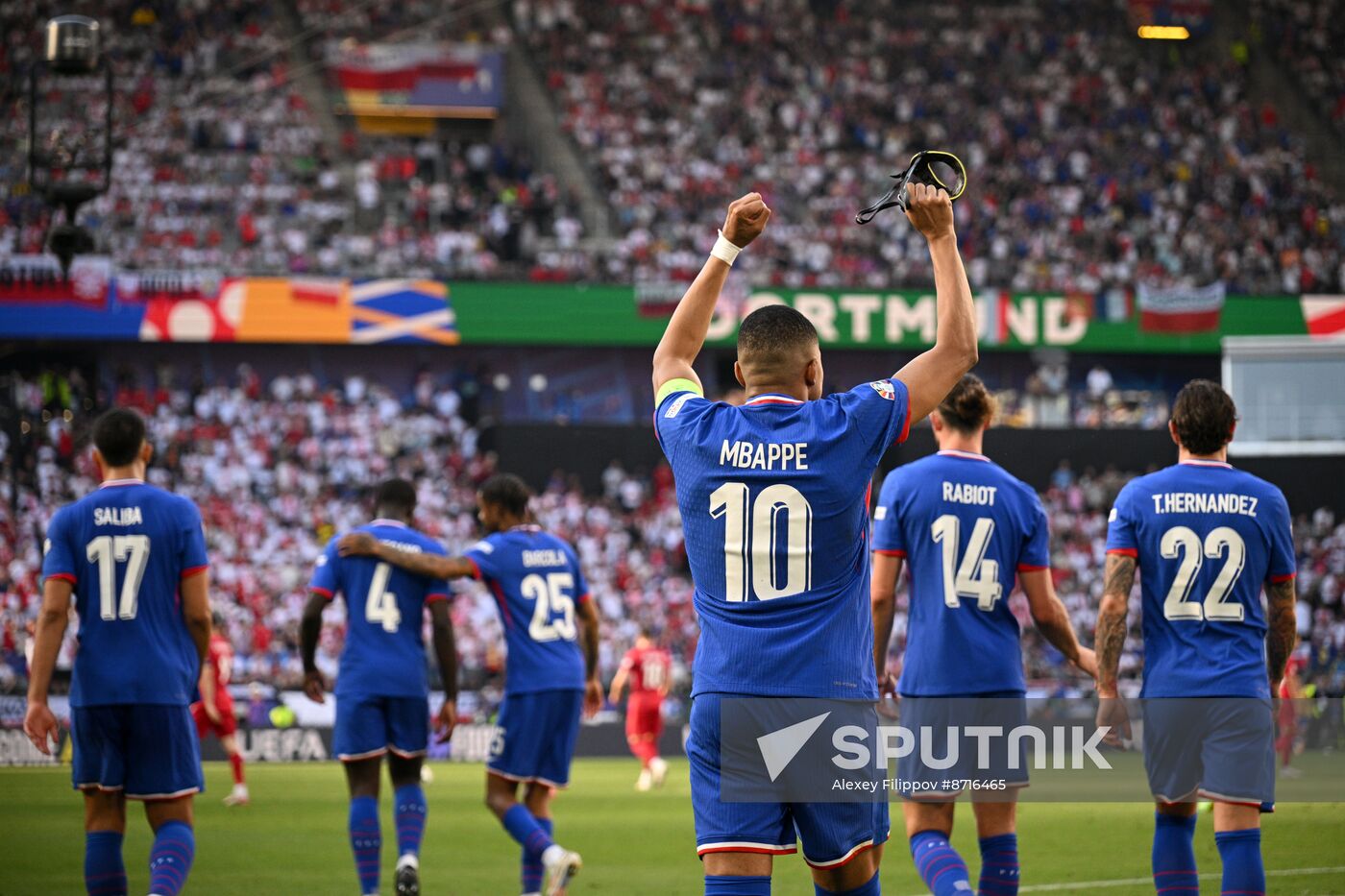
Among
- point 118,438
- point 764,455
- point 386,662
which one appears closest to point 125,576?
point 118,438

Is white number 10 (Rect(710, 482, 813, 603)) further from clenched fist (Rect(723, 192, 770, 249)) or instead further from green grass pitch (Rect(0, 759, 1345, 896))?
green grass pitch (Rect(0, 759, 1345, 896))

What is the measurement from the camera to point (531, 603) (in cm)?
948

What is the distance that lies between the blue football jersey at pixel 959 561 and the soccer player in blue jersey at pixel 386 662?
3197 millimetres

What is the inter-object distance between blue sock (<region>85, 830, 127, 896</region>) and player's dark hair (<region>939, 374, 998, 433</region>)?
407 cm

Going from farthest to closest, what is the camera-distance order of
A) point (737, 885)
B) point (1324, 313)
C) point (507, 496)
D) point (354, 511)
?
1. point (1324, 313)
2. point (354, 511)
3. point (507, 496)
4. point (737, 885)

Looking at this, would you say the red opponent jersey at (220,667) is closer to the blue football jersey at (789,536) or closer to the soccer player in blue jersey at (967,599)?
the soccer player in blue jersey at (967,599)

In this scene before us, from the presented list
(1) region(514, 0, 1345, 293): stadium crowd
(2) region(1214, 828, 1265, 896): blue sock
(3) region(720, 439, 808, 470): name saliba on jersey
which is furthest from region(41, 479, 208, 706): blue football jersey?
(1) region(514, 0, 1345, 293): stadium crowd

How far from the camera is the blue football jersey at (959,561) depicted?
695cm

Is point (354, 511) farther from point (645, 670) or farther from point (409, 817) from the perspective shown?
point (409, 817)

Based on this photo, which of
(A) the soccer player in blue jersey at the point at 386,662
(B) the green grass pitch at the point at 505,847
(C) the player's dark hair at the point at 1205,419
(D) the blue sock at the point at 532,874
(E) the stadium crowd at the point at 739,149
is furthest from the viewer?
(E) the stadium crowd at the point at 739,149

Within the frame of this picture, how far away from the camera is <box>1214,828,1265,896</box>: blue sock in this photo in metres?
6.30

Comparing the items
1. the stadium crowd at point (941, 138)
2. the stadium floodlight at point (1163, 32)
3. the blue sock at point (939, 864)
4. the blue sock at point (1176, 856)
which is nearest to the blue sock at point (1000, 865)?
the blue sock at point (939, 864)

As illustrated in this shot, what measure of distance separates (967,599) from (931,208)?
2684mm

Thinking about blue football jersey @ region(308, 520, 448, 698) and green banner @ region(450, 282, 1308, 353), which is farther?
green banner @ region(450, 282, 1308, 353)
